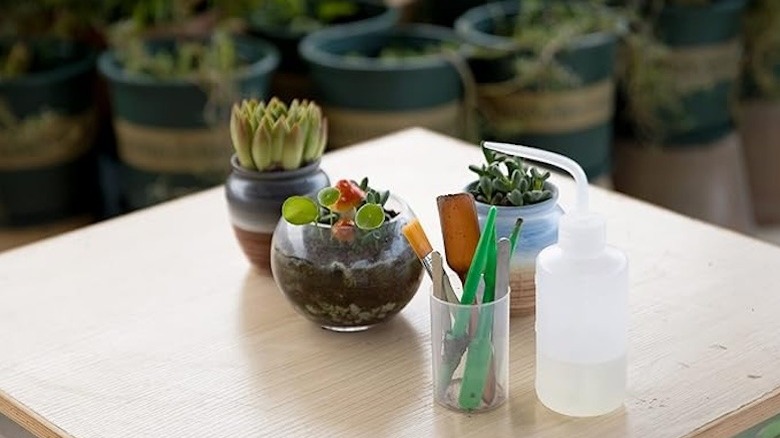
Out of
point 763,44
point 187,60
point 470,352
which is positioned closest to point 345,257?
point 470,352

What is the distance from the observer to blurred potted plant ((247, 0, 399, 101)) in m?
2.37

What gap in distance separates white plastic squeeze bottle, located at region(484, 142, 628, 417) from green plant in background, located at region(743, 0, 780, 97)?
5.40 ft

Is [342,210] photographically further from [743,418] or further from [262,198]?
[743,418]

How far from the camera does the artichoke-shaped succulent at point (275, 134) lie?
127 centimetres

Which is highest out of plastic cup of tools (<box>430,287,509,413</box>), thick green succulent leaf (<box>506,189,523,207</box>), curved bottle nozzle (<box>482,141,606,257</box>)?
curved bottle nozzle (<box>482,141,606,257</box>)

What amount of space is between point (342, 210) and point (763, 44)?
165 cm

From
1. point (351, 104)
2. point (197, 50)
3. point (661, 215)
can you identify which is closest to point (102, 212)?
point (197, 50)

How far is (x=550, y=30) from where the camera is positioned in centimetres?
227

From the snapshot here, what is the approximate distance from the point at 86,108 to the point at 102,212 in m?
0.20

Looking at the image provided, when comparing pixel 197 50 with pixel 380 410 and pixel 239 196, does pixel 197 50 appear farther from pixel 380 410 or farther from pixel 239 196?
pixel 380 410

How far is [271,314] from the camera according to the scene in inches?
48.9

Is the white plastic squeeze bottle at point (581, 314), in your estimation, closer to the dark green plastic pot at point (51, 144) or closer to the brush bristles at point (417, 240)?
the brush bristles at point (417, 240)

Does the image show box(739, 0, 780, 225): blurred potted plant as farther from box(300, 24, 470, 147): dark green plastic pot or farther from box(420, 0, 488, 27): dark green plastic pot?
box(300, 24, 470, 147): dark green plastic pot

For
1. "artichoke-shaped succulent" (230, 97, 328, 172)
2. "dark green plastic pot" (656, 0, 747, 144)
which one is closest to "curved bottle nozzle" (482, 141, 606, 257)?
"artichoke-shaped succulent" (230, 97, 328, 172)
